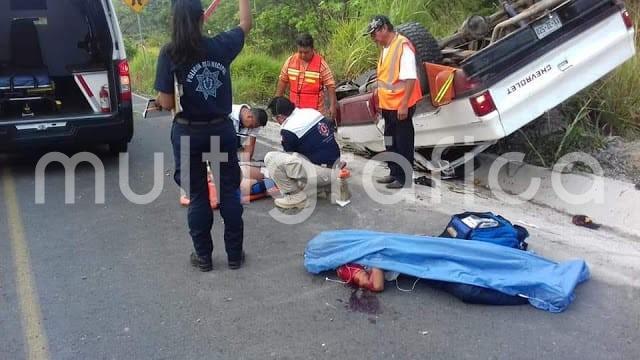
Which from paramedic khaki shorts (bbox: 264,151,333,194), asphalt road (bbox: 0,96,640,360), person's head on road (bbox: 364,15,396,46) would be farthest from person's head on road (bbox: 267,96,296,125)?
person's head on road (bbox: 364,15,396,46)

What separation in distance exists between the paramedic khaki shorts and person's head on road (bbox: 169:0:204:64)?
166cm

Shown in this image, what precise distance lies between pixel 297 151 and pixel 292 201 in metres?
0.42

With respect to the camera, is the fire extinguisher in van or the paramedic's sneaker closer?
the paramedic's sneaker

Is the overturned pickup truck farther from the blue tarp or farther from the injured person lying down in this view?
the blue tarp

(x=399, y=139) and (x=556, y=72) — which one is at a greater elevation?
(x=556, y=72)

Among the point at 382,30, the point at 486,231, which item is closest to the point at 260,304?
the point at 486,231

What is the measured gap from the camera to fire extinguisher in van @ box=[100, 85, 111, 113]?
6.19 metres

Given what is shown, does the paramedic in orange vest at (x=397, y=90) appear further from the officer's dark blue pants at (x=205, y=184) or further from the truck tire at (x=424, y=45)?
the officer's dark blue pants at (x=205, y=184)

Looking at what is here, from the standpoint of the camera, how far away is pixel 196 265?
155 inches

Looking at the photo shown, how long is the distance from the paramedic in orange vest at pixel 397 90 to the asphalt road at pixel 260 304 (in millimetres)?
716

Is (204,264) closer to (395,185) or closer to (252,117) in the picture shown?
(252,117)

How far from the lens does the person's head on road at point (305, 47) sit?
19.0ft

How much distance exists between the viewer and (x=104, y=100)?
6.20m

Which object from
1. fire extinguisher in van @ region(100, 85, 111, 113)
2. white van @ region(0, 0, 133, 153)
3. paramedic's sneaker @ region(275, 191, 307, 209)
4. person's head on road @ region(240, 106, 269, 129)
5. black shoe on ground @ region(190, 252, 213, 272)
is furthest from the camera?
fire extinguisher in van @ region(100, 85, 111, 113)
